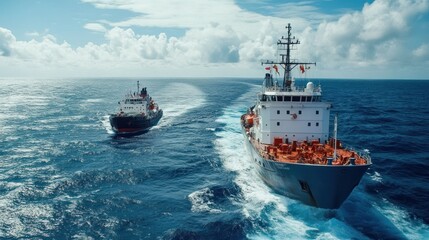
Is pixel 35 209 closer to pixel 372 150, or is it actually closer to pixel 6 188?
pixel 6 188

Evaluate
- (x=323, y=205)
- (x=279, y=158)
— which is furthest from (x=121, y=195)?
(x=323, y=205)

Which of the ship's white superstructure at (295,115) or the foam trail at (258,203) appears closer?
the foam trail at (258,203)

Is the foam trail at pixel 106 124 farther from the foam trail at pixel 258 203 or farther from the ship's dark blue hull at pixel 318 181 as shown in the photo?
the ship's dark blue hull at pixel 318 181

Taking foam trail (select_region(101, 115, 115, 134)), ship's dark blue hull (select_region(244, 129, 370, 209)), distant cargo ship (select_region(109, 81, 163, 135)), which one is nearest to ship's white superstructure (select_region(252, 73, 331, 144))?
ship's dark blue hull (select_region(244, 129, 370, 209))

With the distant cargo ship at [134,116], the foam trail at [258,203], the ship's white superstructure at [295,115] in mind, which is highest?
the ship's white superstructure at [295,115]

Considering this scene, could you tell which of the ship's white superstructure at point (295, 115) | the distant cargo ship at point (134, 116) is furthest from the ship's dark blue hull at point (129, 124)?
the ship's white superstructure at point (295, 115)

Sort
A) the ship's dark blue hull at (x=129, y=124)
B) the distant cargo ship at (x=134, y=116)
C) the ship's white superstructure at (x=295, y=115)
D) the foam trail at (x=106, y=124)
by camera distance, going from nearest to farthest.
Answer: the ship's white superstructure at (x=295, y=115) < the ship's dark blue hull at (x=129, y=124) < the distant cargo ship at (x=134, y=116) < the foam trail at (x=106, y=124)

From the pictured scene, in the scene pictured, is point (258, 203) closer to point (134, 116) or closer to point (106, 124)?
point (134, 116)

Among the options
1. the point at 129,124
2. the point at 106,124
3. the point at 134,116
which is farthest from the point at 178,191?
the point at 106,124
